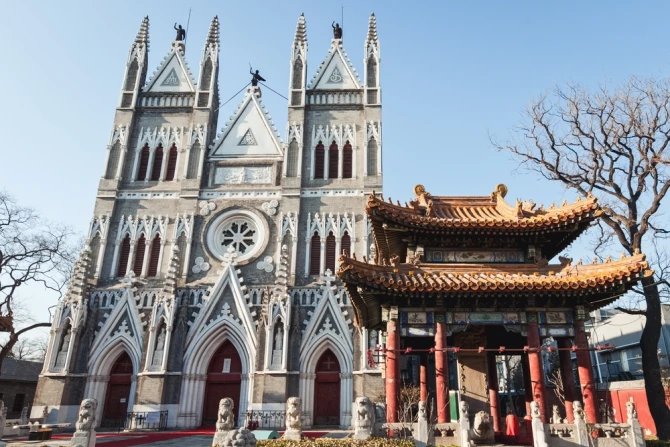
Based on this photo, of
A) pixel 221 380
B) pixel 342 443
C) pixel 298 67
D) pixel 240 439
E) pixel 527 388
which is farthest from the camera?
pixel 298 67

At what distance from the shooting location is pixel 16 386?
33406mm

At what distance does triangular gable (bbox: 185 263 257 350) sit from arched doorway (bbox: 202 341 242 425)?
152cm

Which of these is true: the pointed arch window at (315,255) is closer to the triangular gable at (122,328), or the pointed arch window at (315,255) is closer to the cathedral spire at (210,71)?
the triangular gable at (122,328)

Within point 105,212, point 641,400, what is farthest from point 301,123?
point 641,400

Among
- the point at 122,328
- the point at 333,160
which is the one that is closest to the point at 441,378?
the point at 122,328

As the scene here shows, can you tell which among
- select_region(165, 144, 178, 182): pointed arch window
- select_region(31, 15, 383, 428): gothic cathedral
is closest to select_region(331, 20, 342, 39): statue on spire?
select_region(31, 15, 383, 428): gothic cathedral

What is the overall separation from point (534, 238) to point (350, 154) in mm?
18028

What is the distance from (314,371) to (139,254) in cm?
1218

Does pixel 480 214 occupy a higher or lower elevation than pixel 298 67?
lower

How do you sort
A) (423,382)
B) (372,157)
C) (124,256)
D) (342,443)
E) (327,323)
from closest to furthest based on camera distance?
(342,443) < (423,382) < (327,323) < (124,256) < (372,157)

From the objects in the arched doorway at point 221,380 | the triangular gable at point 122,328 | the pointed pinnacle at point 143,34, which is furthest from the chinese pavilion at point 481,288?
the pointed pinnacle at point 143,34

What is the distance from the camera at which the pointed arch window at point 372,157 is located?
29000mm

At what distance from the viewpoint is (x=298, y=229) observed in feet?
91.1

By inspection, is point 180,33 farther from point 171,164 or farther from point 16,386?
point 16,386
